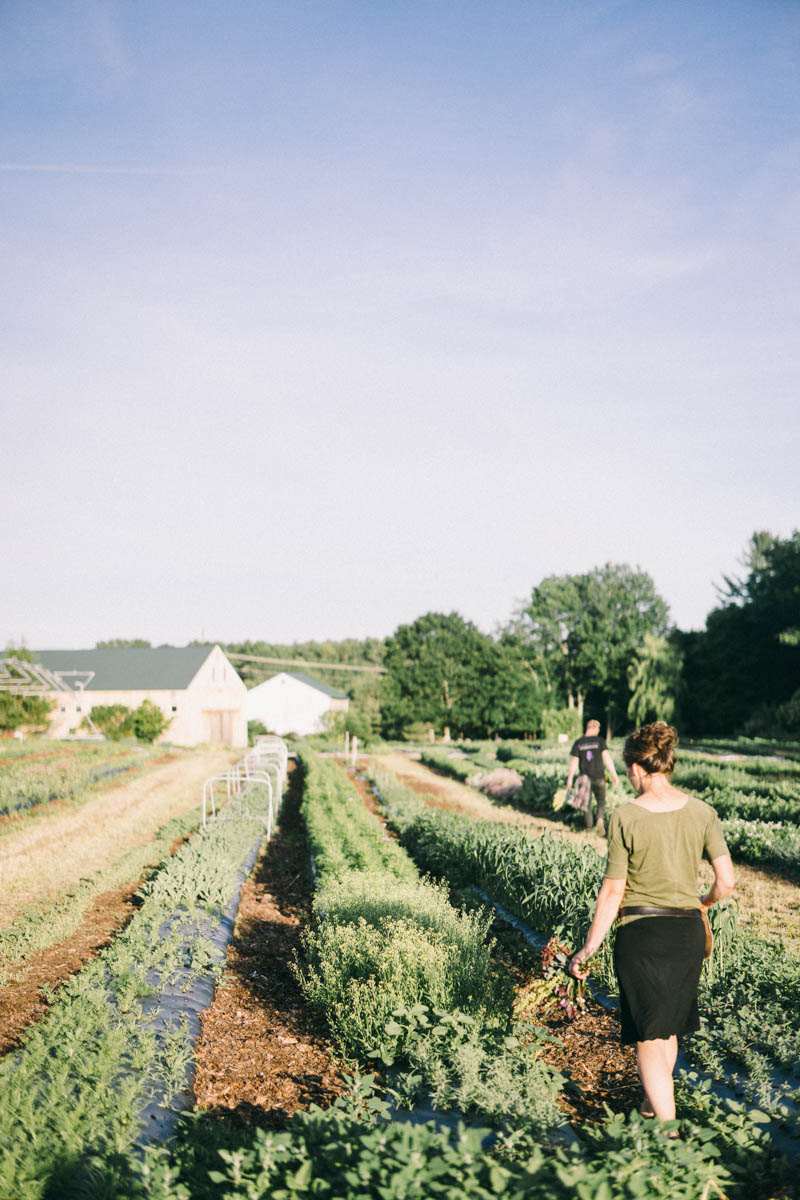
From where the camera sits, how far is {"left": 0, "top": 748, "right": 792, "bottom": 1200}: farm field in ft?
7.96

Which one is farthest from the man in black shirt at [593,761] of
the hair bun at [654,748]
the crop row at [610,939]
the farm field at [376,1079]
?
the hair bun at [654,748]

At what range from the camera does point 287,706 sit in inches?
2194

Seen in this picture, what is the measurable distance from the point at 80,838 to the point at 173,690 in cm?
3248

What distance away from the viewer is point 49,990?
5121mm

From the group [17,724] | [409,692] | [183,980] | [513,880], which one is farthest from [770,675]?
[183,980]

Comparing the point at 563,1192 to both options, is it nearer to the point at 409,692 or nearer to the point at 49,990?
the point at 49,990

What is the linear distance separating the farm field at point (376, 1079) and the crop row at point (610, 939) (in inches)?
6.0

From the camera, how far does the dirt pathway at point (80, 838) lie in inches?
339

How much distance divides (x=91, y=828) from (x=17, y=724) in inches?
916

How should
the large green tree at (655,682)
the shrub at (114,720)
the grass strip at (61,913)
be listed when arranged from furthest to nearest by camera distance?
the large green tree at (655,682) < the shrub at (114,720) < the grass strip at (61,913)

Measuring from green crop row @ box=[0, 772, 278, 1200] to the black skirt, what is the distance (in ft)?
7.02

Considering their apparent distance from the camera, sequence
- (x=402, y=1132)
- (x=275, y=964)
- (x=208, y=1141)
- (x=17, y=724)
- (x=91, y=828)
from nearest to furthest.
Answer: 1. (x=402, y=1132)
2. (x=208, y=1141)
3. (x=275, y=964)
4. (x=91, y=828)
5. (x=17, y=724)

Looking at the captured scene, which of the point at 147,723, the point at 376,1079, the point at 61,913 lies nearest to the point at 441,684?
the point at 147,723

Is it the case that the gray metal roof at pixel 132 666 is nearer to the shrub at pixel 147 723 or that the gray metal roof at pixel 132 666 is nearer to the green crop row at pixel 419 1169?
the shrub at pixel 147 723
